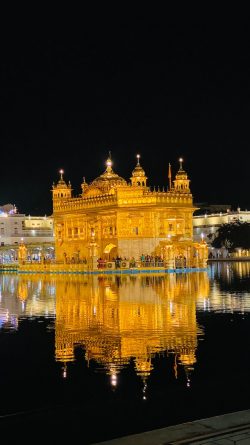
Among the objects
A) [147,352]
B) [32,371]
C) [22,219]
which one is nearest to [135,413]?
[32,371]

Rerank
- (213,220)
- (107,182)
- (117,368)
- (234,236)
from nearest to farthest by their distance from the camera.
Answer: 1. (117,368)
2. (107,182)
3. (234,236)
4. (213,220)

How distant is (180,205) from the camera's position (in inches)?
2127

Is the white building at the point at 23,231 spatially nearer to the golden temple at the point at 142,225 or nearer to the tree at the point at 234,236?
the tree at the point at 234,236

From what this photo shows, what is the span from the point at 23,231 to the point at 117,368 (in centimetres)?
9898

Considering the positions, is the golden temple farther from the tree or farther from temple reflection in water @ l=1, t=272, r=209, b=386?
the tree

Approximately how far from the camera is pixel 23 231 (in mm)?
108062

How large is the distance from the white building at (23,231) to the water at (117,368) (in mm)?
81536

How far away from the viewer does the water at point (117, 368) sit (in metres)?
7.52

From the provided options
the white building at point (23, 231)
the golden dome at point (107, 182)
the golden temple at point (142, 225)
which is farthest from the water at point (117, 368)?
the white building at point (23, 231)

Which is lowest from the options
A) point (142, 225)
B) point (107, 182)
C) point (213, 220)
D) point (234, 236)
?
point (142, 225)

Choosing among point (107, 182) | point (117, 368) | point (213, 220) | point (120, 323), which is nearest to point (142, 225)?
point (107, 182)

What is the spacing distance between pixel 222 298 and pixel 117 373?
14.2 m

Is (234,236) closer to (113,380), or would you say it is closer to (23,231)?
(23,231)

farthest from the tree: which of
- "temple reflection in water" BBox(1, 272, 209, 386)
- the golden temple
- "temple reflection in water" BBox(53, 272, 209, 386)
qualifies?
"temple reflection in water" BBox(53, 272, 209, 386)
